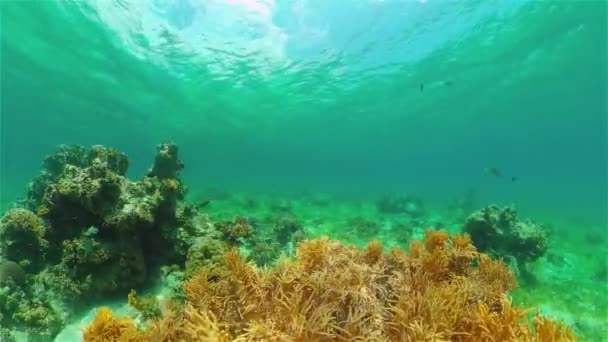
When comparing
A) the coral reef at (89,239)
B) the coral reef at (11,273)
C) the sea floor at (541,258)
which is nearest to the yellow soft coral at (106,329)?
the sea floor at (541,258)

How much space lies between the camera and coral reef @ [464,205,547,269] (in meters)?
11.2

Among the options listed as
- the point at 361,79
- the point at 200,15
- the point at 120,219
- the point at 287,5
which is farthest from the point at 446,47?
the point at 120,219

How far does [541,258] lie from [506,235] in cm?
339

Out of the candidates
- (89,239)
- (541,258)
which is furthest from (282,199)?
(89,239)

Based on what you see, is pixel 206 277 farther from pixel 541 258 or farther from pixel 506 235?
pixel 541 258

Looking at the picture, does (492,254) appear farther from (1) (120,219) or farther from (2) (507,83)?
(2) (507,83)

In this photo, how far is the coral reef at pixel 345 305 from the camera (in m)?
3.26

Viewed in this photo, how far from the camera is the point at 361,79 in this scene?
112 feet

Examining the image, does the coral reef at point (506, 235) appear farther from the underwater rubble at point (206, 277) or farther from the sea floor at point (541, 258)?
the sea floor at point (541, 258)

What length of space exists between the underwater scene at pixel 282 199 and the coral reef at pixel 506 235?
2.5 inches

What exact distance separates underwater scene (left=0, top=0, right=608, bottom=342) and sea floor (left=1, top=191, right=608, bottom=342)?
101 millimetres

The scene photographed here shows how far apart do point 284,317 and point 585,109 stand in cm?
7625

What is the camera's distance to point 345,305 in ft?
12.6

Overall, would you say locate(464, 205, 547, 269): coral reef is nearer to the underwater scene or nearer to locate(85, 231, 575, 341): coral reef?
the underwater scene
